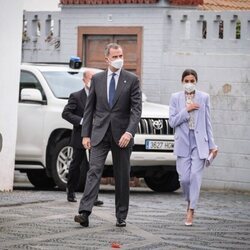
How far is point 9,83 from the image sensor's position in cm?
1859

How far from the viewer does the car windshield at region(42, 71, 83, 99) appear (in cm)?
2012

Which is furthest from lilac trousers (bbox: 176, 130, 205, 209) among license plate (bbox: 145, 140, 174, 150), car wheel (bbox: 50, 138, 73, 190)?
car wheel (bbox: 50, 138, 73, 190)

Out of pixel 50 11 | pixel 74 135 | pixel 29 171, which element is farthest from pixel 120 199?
pixel 50 11

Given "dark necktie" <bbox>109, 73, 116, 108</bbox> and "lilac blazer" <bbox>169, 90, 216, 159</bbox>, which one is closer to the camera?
"dark necktie" <bbox>109, 73, 116, 108</bbox>

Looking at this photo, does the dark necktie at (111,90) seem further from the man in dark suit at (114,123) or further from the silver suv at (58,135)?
the silver suv at (58,135)

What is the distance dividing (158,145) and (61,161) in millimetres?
1390

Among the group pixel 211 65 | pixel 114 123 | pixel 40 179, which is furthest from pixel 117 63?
pixel 211 65

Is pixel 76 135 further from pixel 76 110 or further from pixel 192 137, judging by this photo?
pixel 192 137

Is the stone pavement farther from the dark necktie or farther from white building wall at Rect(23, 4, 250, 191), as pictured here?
white building wall at Rect(23, 4, 250, 191)

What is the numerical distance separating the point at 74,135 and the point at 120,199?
10.8 feet

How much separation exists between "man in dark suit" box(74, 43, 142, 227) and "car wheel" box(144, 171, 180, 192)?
6218mm

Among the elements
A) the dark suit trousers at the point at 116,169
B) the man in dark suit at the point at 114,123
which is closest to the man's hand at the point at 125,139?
the man in dark suit at the point at 114,123

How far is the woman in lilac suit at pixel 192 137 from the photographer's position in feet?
48.5

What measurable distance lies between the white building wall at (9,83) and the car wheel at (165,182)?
267cm
